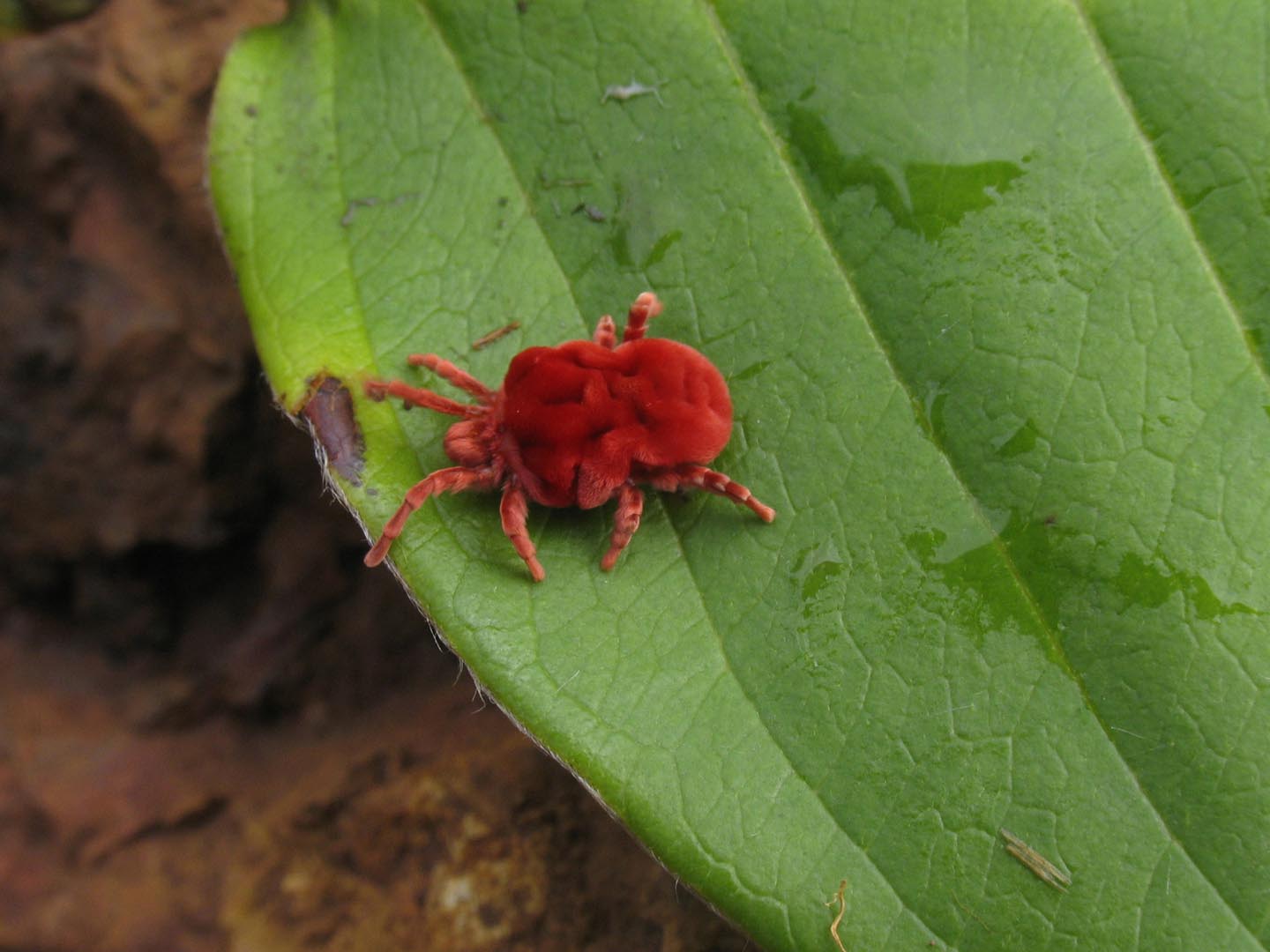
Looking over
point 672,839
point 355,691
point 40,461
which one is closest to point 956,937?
point 672,839

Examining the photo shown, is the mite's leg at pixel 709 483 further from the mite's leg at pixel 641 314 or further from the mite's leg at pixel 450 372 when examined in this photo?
the mite's leg at pixel 450 372

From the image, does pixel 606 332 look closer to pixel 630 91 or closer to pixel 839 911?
pixel 630 91

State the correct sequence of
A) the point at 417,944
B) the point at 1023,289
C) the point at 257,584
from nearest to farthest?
the point at 1023,289
the point at 417,944
the point at 257,584

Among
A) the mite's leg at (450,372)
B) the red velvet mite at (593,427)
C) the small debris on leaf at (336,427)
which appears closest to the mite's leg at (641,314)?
the red velvet mite at (593,427)

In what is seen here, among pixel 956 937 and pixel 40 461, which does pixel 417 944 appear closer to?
pixel 956 937

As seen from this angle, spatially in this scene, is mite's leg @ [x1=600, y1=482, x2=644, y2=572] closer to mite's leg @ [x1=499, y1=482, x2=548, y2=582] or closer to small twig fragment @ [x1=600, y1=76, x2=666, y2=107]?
mite's leg @ [x1=499, y1=482, x2=548, y2=582]

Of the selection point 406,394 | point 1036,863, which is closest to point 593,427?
point 406,394
